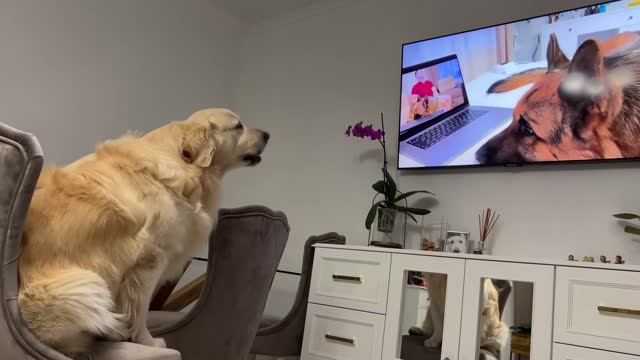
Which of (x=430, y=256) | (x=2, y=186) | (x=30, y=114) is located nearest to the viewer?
(x=2, y=186)

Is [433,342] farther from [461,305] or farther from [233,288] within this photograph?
Answer: [233,288]

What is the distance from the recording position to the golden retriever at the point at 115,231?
3.39ft

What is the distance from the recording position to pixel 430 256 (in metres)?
2.08

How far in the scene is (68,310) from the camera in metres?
1.02

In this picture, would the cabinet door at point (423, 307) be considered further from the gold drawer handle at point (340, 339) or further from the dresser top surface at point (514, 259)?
the gold drawer handle at point (340, 339)

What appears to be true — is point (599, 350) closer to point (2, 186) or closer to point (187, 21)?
point (2, 186)

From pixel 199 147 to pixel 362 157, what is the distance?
1.57m

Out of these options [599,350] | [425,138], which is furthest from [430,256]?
[425,138]

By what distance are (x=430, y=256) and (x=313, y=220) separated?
4.01 ft

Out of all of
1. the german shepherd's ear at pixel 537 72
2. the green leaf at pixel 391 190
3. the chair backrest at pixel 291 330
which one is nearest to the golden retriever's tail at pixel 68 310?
the chair backrest at pixel 291 330

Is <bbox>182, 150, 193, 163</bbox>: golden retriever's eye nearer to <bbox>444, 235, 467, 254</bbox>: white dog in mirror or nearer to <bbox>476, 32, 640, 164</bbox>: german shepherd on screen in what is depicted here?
<bbox>444, 235, 467, 254</bbox>: white dog in mirror

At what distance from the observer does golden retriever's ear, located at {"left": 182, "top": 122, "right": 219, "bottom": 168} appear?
160cm

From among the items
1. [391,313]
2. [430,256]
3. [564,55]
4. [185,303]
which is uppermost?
[564,55]

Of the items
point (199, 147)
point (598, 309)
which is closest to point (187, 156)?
point (199, 147)
